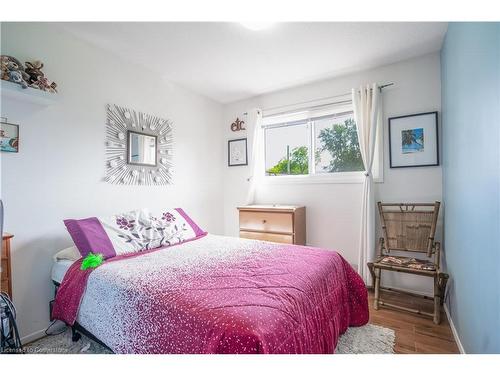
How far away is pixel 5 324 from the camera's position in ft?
4.73

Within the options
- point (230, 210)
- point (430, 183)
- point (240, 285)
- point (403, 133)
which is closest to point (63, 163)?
point (240, 285)

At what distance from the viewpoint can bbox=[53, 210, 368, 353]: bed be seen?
3.32ft

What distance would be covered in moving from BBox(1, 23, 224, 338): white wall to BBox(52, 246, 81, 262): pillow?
12cm

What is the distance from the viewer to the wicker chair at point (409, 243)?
2.11 m

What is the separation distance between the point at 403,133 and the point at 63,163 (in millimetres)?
3314

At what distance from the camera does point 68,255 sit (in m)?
1.90

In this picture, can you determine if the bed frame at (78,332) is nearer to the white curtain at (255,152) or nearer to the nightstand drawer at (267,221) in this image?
the nightstand drawer at (267,221)

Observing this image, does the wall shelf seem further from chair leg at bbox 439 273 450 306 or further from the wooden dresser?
chair leg at bbox 439 273 450 306

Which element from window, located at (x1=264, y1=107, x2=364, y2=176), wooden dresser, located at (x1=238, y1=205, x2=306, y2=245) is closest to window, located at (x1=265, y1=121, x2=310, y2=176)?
window, located at (x1=264, y1=107, x2=364, y2=176)

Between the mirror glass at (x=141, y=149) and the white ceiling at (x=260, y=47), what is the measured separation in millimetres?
791

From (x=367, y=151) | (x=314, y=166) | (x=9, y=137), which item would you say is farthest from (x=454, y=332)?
(x=9, y=137)

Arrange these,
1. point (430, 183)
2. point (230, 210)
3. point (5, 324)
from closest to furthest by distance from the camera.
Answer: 1. point (5, 324)
2. point (430, 183)
3. point (230, 210)

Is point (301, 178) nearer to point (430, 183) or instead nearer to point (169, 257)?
point (430, 183)
